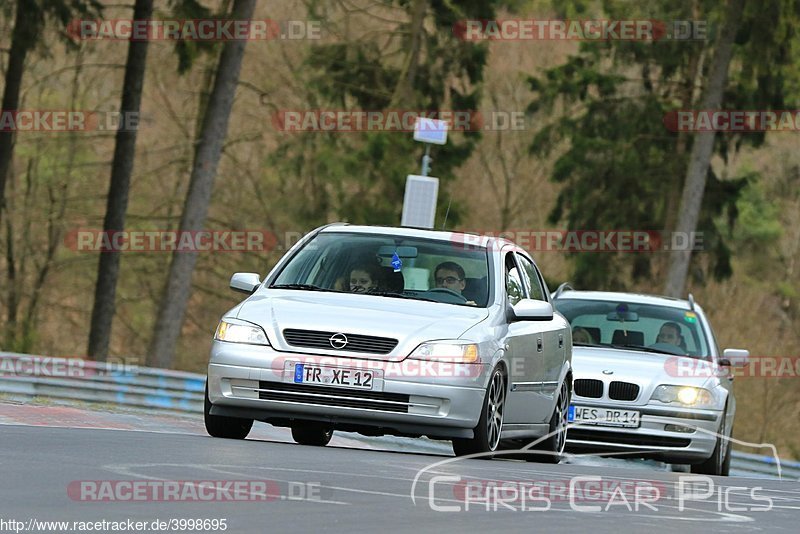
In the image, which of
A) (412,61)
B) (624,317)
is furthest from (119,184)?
(624,317)

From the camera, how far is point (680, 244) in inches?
1382

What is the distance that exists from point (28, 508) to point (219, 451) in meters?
3.39

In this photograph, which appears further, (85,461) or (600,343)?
(600,343)

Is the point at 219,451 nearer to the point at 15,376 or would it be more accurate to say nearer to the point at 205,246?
the point at 15,376

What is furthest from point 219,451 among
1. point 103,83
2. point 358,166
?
point 103,83

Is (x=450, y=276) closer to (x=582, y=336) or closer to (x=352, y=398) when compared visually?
(x=352, y=398)

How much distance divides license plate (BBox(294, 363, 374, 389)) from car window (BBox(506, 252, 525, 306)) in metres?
1.79

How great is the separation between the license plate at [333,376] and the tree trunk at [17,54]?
64.9 feet

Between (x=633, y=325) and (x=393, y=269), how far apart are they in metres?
5.24

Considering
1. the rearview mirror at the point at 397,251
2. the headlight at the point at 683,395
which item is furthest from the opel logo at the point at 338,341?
the headlight at the point at 683,395

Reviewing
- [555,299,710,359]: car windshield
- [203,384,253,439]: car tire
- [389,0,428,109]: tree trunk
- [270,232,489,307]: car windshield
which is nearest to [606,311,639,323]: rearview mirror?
[555,299,710,359]: car windshield

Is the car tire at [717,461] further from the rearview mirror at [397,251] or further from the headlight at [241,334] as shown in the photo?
the headlight at [241,334]

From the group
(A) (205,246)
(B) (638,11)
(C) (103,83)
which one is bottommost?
(A) (205,246)

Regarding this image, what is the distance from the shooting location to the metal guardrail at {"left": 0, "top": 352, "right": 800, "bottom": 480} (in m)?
18.4
